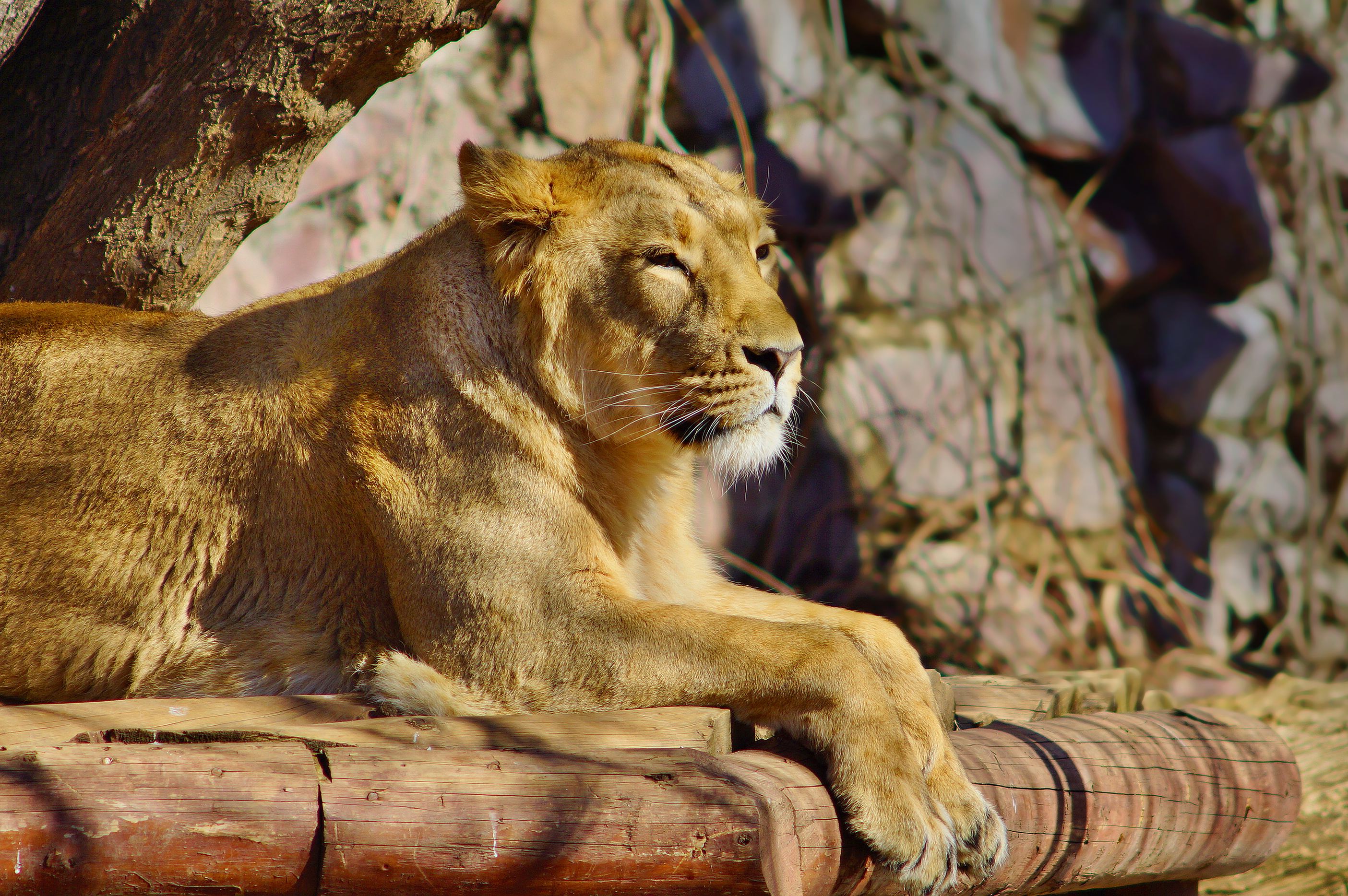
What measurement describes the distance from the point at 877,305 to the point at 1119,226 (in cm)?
134

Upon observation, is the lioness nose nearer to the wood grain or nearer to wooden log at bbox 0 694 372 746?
the wood grain

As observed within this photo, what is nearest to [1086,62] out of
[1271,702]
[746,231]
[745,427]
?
[1271,702]

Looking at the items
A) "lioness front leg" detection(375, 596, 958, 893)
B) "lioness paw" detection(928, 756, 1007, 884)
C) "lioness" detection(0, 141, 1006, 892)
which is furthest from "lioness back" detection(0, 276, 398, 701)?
"lioness paw" detection(928, 756, 1007, 884)

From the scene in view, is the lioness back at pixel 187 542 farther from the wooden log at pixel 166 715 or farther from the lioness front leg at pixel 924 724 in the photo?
the lioness front leg at pixel 924 724

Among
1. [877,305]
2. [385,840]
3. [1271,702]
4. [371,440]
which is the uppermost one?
[877,305]

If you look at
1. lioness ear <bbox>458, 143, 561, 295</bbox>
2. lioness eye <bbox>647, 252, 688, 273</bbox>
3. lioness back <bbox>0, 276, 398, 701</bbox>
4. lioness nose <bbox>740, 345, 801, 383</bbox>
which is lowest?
lioness back <bbox>0, 276, 398, 701</bbox>

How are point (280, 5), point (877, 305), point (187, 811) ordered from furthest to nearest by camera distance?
1. point (877, 305)
2. point (280, 5)
3. point (187, 811)

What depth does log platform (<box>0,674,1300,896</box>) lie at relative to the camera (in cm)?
180

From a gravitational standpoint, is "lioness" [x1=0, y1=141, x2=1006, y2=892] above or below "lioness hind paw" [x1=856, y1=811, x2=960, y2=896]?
above

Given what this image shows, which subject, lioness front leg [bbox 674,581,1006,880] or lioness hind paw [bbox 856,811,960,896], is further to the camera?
lioness front leg [bbox 674,581,1006,880]

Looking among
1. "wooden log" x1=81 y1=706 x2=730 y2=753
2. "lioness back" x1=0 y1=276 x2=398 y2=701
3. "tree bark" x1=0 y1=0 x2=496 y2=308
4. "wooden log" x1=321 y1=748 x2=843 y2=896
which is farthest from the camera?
"tree bark" x1=0 y1=0 x2=496 y2=308

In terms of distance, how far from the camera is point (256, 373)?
282cm

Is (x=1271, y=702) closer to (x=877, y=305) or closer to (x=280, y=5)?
(x=877, y=305)

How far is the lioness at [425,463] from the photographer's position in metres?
2.52
